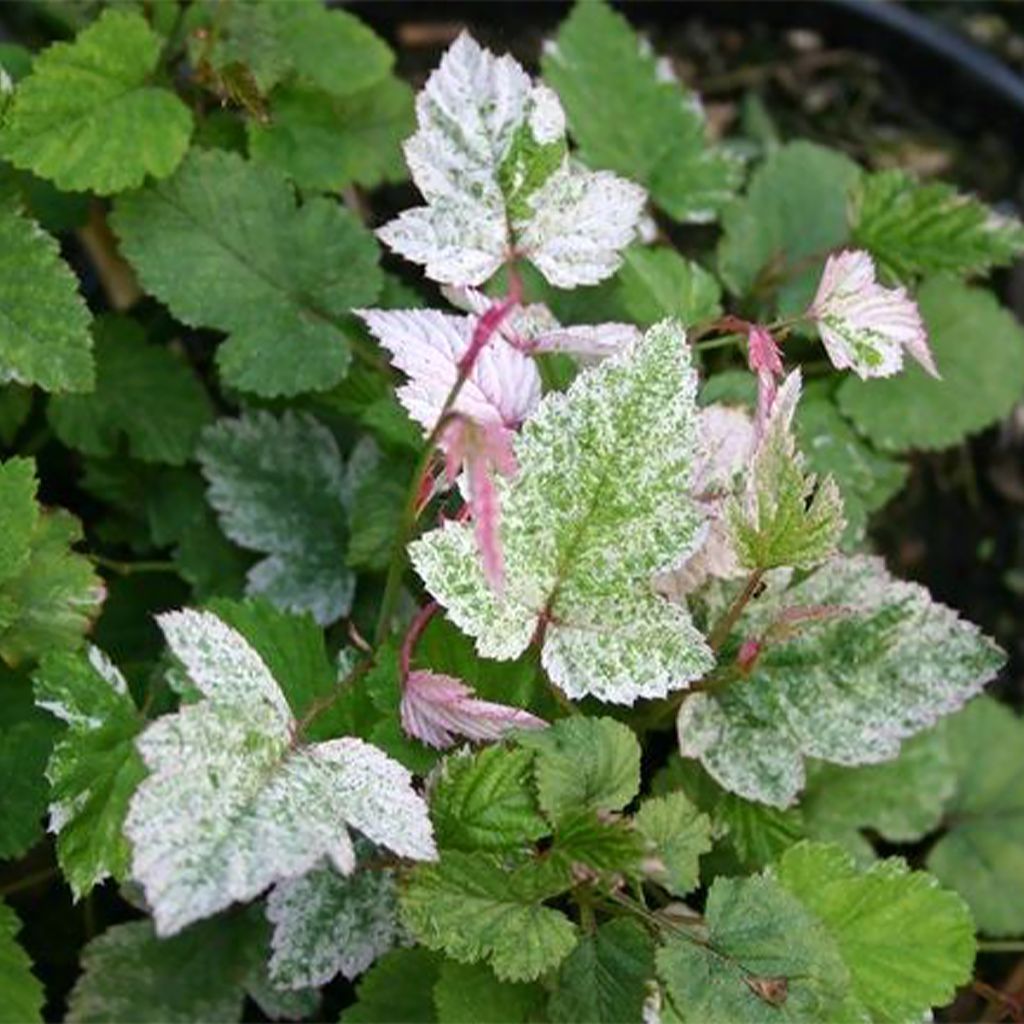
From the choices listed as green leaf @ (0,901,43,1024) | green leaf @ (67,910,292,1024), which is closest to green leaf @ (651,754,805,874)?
green leaf @ (67,910,292,1024)

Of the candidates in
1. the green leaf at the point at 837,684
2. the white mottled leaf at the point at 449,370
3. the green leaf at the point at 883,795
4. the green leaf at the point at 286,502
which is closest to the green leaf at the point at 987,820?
the green leaf at the point at 883,795

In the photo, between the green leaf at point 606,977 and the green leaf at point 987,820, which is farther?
the green leaf at point 987,820

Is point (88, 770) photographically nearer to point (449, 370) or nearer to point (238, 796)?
point (238, 796)

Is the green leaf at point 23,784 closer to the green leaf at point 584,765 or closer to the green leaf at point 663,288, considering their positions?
the green leaf at point 584,765

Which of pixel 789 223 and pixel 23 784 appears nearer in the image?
pixel 23 784

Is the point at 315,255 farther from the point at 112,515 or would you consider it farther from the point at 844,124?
the point at 844,124

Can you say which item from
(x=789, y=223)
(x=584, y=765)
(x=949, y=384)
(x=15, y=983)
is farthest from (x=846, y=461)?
(x=15, y=983)
